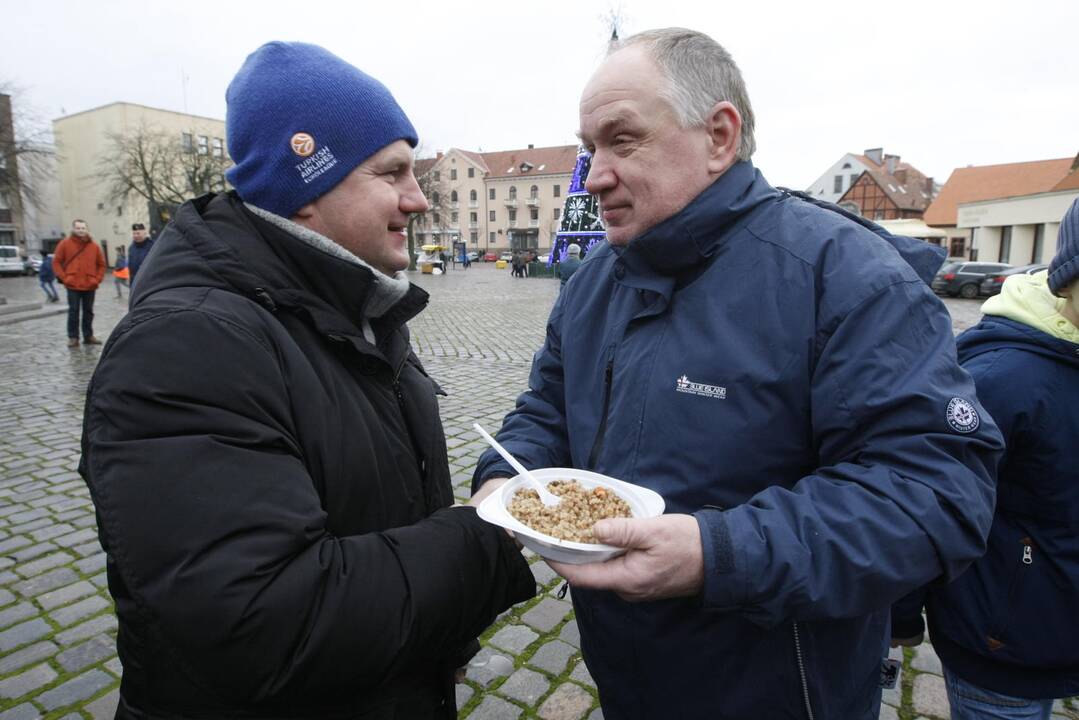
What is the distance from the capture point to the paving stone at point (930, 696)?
283 centimetres

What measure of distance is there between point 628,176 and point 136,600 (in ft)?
4.51

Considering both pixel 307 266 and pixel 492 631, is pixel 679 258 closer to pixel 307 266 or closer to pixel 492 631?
pixel 307 266

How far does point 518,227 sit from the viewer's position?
84.6 m

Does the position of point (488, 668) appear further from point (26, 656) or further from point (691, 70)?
point (691, 70)

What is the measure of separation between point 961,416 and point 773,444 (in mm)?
357

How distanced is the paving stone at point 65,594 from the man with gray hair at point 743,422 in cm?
306

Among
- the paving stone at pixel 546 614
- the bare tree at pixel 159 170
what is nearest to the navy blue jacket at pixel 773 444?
the paving stone at pixel 546 614

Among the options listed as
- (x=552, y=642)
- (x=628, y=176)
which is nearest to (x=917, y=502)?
(x=628, y=176)

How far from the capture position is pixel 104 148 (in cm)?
5909

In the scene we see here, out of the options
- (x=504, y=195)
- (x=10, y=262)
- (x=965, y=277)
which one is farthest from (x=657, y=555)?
(x=504, y=195)

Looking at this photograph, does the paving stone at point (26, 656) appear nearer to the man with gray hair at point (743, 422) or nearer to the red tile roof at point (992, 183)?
the man with gray hair at point (743, 422)

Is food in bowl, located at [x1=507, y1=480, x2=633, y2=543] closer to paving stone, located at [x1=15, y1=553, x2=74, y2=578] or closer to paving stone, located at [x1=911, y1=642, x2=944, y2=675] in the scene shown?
paving stone, located at [x1=911, y1=642, x2=944, y2=675]

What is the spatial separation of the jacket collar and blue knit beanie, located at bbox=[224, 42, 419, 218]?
0.76 meters

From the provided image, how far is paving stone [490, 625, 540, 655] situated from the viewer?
327cm
